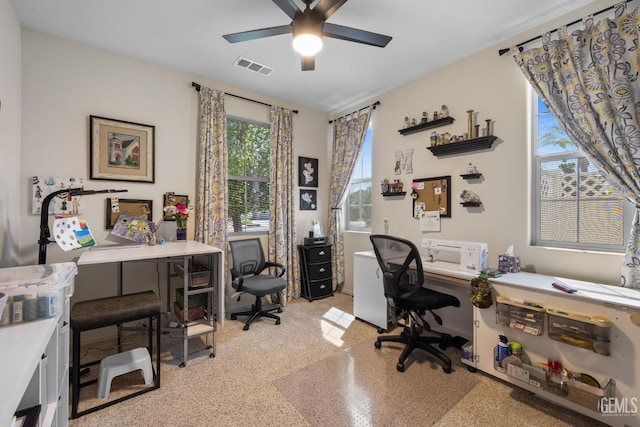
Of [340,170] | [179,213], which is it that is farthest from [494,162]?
[179,213]

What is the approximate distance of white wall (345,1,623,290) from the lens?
84.9 inches

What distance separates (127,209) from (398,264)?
2674 millimetres

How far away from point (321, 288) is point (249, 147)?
7.19 ft

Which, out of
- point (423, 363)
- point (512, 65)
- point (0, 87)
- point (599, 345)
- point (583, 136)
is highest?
point (512, 65)

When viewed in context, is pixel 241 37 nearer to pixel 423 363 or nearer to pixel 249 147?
pixel 249 147

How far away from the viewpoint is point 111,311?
5.90ft

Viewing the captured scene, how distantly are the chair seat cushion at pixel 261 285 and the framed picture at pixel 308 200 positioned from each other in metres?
1.31

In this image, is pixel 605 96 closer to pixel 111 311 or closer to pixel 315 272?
pixel 315 272

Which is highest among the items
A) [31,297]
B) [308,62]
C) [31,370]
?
[308,62]

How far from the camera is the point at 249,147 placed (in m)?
3.69

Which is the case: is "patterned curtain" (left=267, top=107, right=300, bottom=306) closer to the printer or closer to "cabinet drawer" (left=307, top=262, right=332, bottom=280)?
"cabinet drawer" (left=307, top=262, right=332, bottom=280)

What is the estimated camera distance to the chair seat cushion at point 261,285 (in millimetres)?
2896

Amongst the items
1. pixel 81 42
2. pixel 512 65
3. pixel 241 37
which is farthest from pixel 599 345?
pixel 81 42

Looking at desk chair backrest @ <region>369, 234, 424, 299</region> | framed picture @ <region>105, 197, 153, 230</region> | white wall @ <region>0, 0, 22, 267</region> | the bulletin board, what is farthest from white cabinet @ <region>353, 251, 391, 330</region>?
white wall @ <region>0, 0, 22, 267</region>
